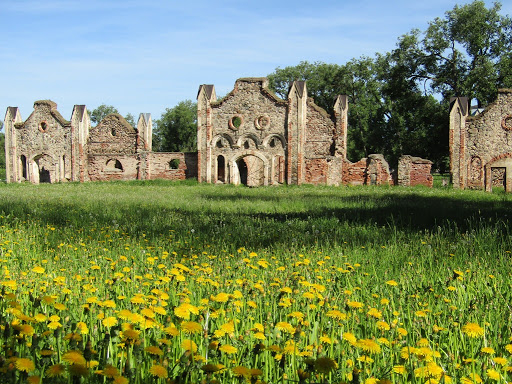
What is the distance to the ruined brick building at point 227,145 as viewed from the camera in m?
33.2

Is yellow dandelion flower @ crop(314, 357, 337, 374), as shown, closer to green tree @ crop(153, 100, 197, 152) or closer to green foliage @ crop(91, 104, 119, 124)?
green tree @ crop(153, 100, 197, 152)

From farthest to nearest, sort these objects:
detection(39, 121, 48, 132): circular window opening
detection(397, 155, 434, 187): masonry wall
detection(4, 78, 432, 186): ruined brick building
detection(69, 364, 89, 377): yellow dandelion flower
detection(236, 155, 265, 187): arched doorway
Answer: detection(39, 121, 48, 132): circular window opening, detection(236, 155, 265, 187): arched doorway, detection(4, 78, 432, 186): ruined brick building, detection(397, 155, 434, 187): masonry wall, detection(69, 364, 89, 377): yellow dandelion flower

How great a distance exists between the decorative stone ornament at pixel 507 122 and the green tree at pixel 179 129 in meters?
48.3

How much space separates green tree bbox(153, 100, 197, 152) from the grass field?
65.2 metres

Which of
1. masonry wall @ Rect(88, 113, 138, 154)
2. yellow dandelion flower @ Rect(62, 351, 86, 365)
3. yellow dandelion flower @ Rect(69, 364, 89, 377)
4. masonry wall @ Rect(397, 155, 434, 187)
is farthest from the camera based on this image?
masonry wall @ Rect(88, 113, 138, 154)

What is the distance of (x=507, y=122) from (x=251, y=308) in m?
33.9

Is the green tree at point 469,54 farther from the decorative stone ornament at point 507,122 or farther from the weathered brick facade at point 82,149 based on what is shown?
the weathered brick facade at point 82,149

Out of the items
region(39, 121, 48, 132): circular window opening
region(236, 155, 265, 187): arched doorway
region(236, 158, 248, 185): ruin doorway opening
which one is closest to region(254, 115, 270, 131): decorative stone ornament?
region(236, 155, 265, 187): arched doorway

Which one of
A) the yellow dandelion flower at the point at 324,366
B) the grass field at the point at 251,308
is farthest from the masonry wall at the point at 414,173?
the yellow dandelion flower at the point at 324,366

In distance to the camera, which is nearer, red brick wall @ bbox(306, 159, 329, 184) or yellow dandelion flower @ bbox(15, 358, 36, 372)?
yellow dandelion flower @ bbox(15, 358, 36, 372)

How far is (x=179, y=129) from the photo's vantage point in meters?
72.8

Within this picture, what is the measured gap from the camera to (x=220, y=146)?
114 feet

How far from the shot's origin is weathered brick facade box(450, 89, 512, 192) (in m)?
32.2

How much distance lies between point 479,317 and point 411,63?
47.0 m
